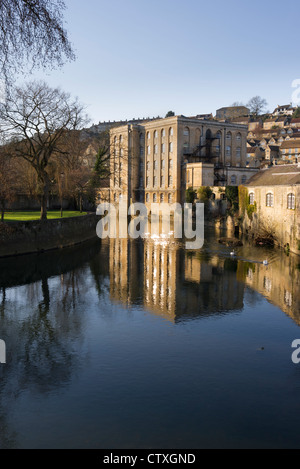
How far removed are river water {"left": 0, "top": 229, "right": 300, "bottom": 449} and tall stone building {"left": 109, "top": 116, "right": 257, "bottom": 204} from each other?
3381cm

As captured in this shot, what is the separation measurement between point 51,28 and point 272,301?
13.2 m

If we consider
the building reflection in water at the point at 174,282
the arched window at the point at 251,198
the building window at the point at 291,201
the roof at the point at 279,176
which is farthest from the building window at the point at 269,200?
the building reflection in water at the point at 174,282

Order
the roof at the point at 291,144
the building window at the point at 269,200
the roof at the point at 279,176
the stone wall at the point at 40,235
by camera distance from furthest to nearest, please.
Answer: the roof at the point at 291,144 → the building window at the point at 269,200 → the roof at the point at 279,176 → the stone wall at the point at 40,235

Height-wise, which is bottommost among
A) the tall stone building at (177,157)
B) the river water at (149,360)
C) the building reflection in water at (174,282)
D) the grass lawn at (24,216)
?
the river water at (149,360)

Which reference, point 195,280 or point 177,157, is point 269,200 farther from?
point 177,157

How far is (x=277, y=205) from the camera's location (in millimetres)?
31750

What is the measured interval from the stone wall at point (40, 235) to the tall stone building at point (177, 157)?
881 inches

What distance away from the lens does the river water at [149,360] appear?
784cm

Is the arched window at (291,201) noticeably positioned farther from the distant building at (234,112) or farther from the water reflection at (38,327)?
the distant building at (234,112)

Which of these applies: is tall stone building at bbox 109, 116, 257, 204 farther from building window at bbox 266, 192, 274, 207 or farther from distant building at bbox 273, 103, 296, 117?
distant building at bbox 273, 103, 296, 117

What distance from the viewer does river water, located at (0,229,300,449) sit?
7.84 m

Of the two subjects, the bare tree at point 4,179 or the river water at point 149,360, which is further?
the bare tree at point 4,179
